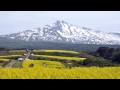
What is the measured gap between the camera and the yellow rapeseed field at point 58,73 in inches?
186

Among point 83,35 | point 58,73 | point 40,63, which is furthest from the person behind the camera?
point 83,35

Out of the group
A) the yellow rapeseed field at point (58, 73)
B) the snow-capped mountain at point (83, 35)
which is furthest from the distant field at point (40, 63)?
the snow-capped mountain at point (83, 35)

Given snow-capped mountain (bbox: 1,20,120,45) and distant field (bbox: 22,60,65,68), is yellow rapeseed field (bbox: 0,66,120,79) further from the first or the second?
snow-capped mountain (bbox: 1,20,120,45)

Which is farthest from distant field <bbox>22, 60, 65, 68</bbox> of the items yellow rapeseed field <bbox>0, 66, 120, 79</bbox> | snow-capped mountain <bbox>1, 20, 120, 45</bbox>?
snow-capped mountain <bbox>1, 20, 120, 45</bbox>

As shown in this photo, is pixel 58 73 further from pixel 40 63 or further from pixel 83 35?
pixel 83 35

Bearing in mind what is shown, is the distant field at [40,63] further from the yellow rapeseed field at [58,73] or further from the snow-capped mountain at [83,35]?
the snow-capped mountain at [83,35]

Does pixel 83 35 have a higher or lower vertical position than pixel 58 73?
lower

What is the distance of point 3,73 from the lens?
186 inches

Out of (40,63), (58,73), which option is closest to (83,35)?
(40,63)

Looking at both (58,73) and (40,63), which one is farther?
(40,63)

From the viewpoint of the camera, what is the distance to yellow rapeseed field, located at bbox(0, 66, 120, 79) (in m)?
4.72

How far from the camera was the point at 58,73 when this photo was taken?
4.76 meters
